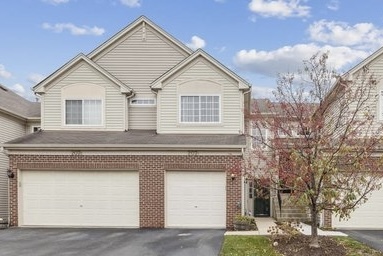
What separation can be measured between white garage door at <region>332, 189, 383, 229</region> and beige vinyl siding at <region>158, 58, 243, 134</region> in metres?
5.94

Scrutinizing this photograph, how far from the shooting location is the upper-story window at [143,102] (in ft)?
69.9

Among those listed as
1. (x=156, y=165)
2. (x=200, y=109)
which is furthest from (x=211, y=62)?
(x=156, y=165)

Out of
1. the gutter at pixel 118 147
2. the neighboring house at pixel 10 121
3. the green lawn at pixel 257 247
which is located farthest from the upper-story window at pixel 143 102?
the green lawn at pixel 257 247

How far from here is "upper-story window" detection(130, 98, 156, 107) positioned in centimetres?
2130

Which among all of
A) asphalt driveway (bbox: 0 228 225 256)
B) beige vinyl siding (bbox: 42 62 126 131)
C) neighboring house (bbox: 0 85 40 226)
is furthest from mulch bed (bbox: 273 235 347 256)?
neighboring house (bbox: 0 85 40 226)

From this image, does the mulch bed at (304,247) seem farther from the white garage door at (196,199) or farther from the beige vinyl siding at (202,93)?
the beige vinyl siding at (202,93)

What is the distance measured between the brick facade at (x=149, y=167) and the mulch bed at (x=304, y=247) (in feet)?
13.0

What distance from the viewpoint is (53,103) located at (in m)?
20.5

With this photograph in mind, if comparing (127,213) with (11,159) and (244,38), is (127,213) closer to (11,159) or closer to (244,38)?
(11,159)

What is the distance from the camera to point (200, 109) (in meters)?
19.8

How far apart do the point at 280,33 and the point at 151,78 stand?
23.8ft

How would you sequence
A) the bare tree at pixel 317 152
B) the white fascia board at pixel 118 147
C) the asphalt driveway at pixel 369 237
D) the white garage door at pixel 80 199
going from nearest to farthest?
the bare tree at pixel 317 152, the asphalt driveway at pixel 369 237, the white fascia board at pixel 118 147, the white garage door at pixel 80 199

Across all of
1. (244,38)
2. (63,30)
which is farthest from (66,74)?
(244,38)

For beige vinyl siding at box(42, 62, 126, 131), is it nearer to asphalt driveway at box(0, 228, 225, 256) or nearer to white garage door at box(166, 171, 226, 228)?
white garage door at box(166, 171, 226, 228)
